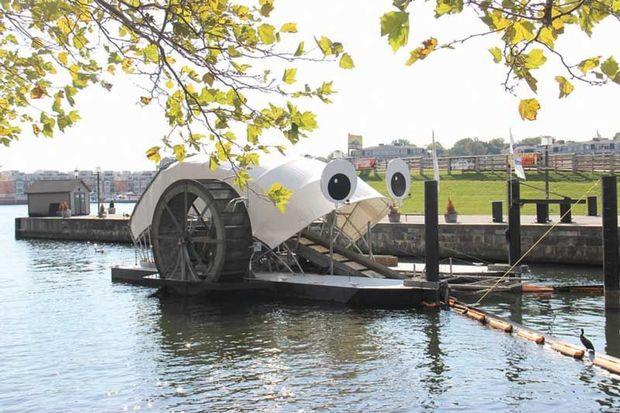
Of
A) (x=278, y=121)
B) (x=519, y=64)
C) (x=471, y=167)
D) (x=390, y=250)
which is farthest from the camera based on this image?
(x=471, y=167)

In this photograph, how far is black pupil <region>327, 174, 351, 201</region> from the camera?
1970 centimetres

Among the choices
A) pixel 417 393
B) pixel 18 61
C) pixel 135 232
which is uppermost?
pixel 18 61

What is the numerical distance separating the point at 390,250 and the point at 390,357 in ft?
70.9

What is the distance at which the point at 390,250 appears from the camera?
35188 millimetres

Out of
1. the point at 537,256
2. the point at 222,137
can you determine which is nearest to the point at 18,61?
the point at 222,137

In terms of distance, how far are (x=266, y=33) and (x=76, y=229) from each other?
2084 inches

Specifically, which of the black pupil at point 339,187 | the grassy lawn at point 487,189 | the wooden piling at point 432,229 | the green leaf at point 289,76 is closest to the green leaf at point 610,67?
the green leaf at point 289,76

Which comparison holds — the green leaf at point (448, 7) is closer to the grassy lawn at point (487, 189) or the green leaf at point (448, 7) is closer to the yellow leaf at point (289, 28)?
the yellow leaf at point (289, 28)

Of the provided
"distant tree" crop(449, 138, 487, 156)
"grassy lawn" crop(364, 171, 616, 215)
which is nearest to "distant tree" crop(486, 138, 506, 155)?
"distant tree" crop(449, 138, 487, 156)

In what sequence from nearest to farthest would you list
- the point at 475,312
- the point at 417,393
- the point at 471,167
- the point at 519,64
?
the point at 519,64, the point at 417,393, the point at 475,312, the point at 471,167

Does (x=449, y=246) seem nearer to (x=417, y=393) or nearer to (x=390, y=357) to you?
(x=390, y=357)

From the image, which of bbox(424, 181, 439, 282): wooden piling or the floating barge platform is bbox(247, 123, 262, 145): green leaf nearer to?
bbox(424, 181, 439, 282): wooden piling

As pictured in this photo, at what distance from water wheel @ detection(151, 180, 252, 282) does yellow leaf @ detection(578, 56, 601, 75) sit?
17.7 m

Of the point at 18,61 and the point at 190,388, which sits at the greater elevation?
the point at 18,61
